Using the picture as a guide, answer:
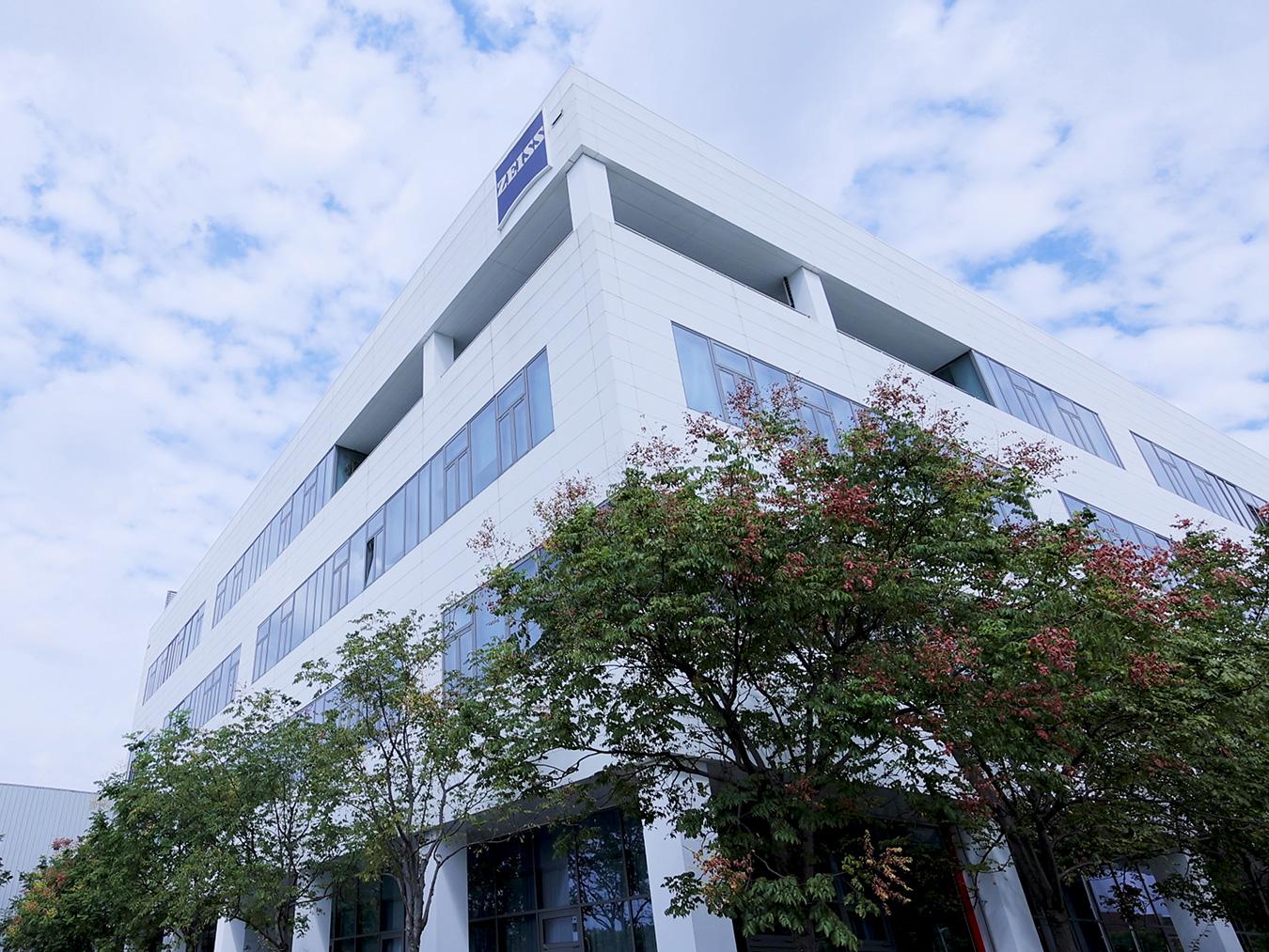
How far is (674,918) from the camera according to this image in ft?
38.7

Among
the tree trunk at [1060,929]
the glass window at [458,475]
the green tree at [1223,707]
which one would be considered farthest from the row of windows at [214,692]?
the green tree at [1223,707]

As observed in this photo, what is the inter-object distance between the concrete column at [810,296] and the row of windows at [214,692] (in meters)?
22.6

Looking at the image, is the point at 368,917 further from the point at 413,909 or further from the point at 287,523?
the point at 287,523

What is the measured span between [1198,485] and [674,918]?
2842 cm

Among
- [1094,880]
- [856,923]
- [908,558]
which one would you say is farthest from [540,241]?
[1094,880]

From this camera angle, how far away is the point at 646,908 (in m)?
14.0

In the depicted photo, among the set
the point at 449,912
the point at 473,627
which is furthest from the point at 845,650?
the point at 449,912

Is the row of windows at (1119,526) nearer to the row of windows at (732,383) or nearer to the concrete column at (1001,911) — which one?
the row of windows at (732,383)

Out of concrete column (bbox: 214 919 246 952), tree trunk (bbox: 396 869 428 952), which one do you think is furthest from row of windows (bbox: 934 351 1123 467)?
concrete column (bbox: 214 919 246 952)

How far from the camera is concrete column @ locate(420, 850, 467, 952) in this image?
637 inches

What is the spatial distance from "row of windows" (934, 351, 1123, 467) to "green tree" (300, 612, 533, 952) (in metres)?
17.6

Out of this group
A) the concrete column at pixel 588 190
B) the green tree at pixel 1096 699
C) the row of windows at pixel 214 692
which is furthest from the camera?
the row of windows at pixel 214 692

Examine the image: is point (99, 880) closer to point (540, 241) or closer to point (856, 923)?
point (856, 923)

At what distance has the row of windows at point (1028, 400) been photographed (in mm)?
25578
